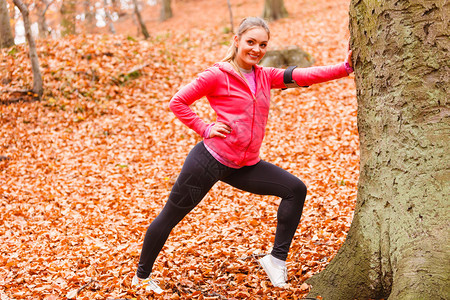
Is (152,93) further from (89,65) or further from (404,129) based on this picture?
(404,129)

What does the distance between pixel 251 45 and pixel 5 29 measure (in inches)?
406

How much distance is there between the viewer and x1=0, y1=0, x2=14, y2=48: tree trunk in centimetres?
1090

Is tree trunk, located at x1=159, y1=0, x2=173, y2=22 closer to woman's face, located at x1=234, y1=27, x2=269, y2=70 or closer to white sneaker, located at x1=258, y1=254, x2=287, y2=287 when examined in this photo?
woman's face, located at x1=234, y1=27, x2=269, y2=70

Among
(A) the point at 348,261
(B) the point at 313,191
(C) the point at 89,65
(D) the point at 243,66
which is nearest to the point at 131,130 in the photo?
(C) the point at 89,65

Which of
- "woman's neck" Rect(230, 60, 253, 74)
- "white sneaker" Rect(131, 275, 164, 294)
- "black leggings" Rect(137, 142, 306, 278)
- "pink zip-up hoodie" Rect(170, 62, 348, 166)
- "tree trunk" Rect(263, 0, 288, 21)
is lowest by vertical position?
"white sneaker" Rect(131, 275, 164, 294)

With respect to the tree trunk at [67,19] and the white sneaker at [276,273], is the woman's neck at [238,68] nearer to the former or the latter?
the white sneaker at [276,273]

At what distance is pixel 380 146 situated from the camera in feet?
8.99

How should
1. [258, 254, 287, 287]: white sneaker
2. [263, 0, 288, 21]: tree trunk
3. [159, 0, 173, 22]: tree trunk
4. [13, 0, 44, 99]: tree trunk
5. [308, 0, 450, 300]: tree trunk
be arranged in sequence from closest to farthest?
1. [308, 0, 450, 300]: tree trunk
2. [258, 254, 287, 287]: white sneaker
3. [13, 0, 44, 99]: tree trunk
4. [263, 0, 288, 21]: tree trunk
5. [159, 0, 173, 22]: tree trunk

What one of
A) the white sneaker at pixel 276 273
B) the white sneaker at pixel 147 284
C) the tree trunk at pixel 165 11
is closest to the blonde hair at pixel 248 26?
the white sneaker at pixel 276 273

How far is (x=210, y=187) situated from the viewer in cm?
324

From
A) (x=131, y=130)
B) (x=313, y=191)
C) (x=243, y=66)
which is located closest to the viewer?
(x=243, y=66)

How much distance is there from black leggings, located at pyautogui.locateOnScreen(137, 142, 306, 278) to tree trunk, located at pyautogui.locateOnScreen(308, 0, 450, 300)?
623mm

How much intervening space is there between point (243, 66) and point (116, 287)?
7.29 feet

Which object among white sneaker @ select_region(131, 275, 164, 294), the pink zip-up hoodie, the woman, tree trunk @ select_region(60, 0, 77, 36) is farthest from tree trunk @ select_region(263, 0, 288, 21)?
white sneaker @ select_region(131, 275, 164, 294)
